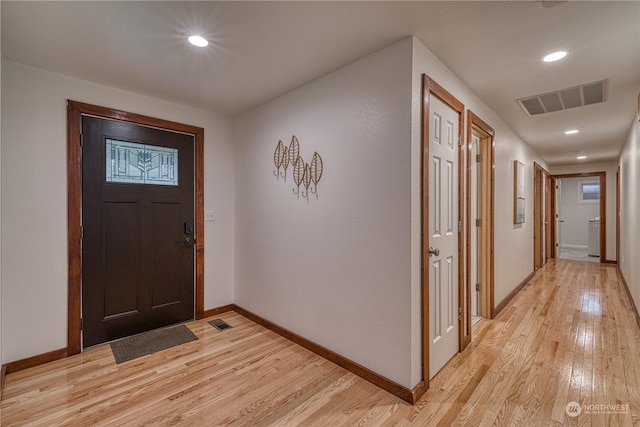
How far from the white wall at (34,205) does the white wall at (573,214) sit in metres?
11.3

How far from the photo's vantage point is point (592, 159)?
6.51 meters

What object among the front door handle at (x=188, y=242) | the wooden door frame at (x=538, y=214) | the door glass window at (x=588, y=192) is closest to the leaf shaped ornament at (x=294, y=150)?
the front door handle at (x=188, y=242)

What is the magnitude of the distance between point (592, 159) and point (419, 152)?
278 inches

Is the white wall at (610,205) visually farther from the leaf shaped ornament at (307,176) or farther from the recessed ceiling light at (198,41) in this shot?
the recessed ceiling light at (198,41)

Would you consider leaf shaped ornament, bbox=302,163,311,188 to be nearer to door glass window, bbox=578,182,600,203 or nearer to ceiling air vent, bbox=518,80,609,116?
ceiling air vent, bbox=518,80,609,116

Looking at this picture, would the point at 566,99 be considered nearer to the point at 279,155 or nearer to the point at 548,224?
the point at 279,155

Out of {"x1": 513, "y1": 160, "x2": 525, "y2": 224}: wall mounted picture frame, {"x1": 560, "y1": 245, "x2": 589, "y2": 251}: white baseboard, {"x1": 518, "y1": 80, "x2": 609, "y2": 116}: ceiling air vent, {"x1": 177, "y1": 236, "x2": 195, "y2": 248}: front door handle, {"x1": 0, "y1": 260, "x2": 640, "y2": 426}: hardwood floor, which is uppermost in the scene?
{"x1": 518, "y1": 80, "x2": 609, "y2": 116}: ceiling air vent

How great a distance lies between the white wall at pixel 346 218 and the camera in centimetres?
200

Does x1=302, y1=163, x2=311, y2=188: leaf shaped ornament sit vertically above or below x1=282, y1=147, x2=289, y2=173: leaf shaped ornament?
below

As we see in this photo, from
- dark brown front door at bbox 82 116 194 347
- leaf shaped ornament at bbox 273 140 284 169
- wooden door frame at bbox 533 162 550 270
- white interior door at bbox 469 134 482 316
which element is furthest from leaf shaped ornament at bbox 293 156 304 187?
wooden door frame at bbox 533 162 550 270

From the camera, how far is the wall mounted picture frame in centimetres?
409

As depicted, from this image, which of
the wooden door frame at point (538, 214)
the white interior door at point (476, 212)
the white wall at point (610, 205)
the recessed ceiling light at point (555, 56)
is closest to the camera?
the recessed ceiling light at point (555, 56)

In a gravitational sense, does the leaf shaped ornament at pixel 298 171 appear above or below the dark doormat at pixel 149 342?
above

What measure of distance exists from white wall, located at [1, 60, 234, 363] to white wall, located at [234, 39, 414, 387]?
1707 mm
